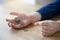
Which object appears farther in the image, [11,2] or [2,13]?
[11,2]

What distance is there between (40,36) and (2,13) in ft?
1.17

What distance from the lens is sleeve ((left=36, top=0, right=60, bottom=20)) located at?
0.84 m

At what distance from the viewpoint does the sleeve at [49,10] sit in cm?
84

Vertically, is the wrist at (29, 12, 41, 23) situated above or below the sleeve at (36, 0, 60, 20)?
below

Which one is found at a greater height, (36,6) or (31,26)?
(36,6)

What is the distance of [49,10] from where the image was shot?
2.81 feet

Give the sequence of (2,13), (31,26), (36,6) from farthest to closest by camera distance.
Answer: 1. (36,6)
2. (2,13)
3. (31,26)

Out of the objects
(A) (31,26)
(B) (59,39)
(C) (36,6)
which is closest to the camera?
(B) (59,39)

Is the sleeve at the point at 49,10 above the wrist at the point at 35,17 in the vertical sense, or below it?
above

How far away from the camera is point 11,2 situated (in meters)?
1.15

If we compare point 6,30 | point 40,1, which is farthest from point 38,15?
point 40,1

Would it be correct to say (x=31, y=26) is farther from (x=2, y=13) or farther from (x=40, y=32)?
(x=2, y=13)

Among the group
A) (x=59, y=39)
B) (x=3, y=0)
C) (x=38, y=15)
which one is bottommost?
(x=59, y=39)

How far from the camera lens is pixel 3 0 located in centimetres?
122
